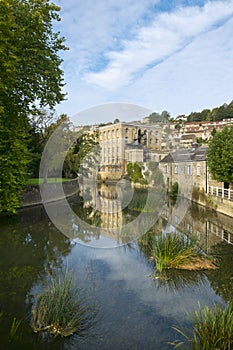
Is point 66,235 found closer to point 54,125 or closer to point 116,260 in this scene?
point 116,260

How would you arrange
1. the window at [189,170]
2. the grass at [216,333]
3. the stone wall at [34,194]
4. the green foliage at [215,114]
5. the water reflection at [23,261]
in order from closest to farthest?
the grass at [216,333] → the water reflection at [23,261] → the stone wall at [34,194] → the window at [189,170] → the green foliage at [215,114]

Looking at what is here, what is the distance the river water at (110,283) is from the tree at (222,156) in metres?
3.55

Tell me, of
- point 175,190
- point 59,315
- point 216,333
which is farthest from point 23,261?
point 175,190

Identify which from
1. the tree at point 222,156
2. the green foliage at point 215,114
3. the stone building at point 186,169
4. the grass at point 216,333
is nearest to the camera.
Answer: the grass at point 216,333

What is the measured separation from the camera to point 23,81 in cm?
1362

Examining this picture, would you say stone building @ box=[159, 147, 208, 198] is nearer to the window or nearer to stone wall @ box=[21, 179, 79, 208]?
the window

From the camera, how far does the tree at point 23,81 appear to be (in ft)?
40.9

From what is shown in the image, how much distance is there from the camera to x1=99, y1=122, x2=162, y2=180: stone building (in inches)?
768

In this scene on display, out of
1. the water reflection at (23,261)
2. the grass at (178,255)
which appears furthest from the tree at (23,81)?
the grass at (178,255)

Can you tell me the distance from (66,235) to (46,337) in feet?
25.5

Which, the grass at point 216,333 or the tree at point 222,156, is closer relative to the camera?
the grass at point 216,333

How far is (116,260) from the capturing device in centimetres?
924

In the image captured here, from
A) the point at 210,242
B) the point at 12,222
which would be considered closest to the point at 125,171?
the point at 12,222

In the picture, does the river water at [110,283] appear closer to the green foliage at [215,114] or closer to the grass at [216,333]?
the grass at [216,333]
